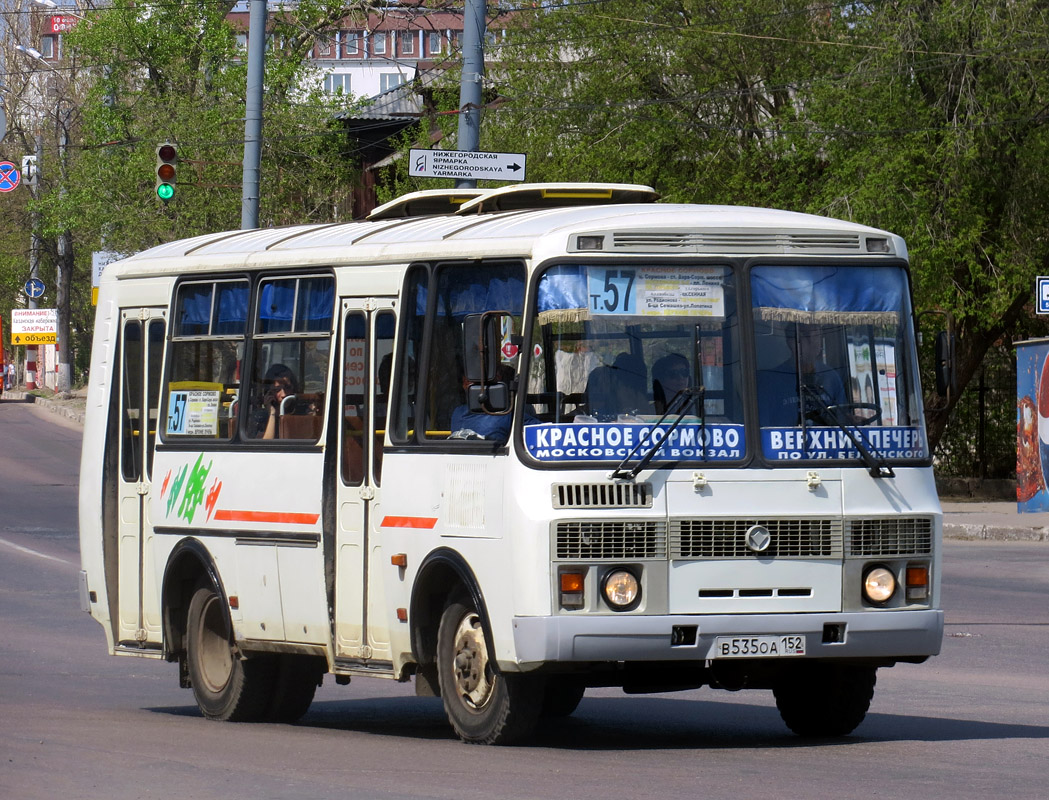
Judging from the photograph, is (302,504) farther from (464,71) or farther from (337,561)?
(464,71)

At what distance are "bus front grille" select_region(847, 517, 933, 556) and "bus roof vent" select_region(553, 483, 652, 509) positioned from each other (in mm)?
1041

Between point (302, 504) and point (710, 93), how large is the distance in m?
24.3

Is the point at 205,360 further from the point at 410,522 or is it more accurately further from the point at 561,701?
the point at 561,701

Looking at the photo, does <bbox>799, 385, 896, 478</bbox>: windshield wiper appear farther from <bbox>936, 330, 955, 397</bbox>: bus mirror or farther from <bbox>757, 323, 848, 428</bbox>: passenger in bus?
<bbox>936, 330, 955, 397</bbox>: bus mirror

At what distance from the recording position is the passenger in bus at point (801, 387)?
9.20m

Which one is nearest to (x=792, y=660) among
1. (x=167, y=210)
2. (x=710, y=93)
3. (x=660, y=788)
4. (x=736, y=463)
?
(x=736, y=463)

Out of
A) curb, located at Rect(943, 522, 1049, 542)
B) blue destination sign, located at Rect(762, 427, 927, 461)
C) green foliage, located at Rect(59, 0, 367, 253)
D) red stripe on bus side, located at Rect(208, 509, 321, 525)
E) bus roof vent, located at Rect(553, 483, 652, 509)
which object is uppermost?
green foliage, located at Rect(59, 0, 367, 253)

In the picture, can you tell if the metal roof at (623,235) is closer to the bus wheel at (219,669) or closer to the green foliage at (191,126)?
the bus wheel at (219,669)

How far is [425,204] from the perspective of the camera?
12.3 metres

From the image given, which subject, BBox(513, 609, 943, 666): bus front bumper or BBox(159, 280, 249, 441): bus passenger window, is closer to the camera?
BBox(513, 609, 943, 666): bus front bumper

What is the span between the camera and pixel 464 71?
66.5ft

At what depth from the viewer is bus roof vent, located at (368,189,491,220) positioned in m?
12.1

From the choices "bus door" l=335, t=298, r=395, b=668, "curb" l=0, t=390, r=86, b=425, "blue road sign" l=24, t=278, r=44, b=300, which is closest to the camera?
"bus door" l=335, t=298, r=395, b=668

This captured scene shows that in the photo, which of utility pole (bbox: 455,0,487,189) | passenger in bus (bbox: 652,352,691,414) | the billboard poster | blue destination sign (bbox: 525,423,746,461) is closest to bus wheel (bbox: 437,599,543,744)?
blue destination sign (bbox: 525,423,746,461)
